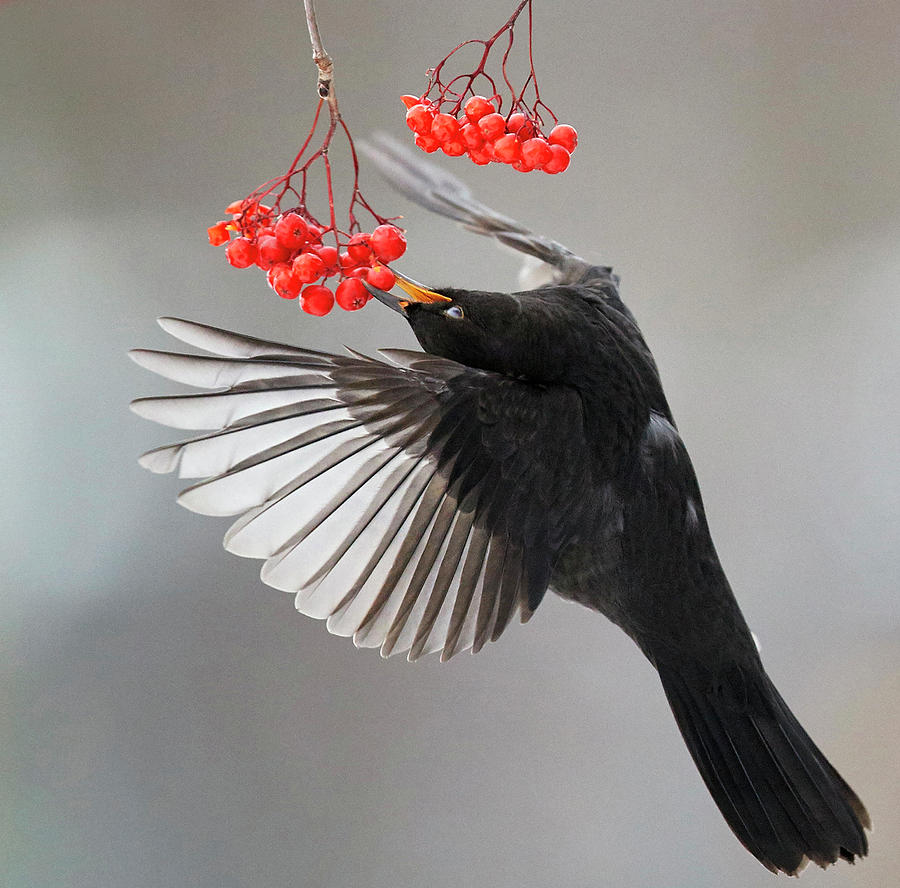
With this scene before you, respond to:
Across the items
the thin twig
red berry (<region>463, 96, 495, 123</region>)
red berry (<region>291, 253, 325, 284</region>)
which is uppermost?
red berry (<region>463, 96, 495, 123</region>)

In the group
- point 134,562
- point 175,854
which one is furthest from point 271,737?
point 134,562

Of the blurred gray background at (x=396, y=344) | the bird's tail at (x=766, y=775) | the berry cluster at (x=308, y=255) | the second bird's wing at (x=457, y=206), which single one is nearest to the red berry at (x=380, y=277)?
the berry cluster at (x=308, y=255)

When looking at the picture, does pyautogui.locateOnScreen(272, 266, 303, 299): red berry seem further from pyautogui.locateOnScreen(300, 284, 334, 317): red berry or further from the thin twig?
the thin twig

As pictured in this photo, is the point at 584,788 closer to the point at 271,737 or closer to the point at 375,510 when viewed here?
the point at 271,737

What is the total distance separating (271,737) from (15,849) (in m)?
0.46

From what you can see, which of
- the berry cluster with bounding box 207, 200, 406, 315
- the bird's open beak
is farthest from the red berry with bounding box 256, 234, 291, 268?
the bird's open beak

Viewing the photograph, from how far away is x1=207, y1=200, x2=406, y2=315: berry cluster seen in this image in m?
0.72

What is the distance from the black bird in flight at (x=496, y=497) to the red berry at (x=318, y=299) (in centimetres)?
4

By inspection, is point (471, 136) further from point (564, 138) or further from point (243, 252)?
point (243, 252)

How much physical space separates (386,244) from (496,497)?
0.79 ft

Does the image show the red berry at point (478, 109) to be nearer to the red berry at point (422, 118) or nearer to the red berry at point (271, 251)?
the red berry at point (422, 118)

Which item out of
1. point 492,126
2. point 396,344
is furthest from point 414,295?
point 396,344

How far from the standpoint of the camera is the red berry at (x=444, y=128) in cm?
80

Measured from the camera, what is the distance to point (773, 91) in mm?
1604
